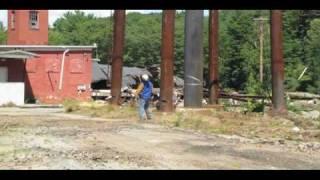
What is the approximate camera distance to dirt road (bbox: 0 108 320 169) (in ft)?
30.0

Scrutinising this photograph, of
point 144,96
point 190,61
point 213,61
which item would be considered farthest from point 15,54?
point 144,96

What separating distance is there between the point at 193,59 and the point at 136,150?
41.9 feet

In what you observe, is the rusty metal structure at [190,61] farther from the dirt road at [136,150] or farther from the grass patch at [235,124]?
the dirt road at [136,150]

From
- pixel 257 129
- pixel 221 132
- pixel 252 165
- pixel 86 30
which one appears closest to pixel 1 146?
pixel 252 165

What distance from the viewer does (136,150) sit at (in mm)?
11297

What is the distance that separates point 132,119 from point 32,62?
2165cm

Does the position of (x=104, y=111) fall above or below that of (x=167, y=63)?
below

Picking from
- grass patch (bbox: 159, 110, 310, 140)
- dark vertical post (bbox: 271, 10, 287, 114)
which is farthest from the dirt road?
dark vertical post (bbox: 271, 10, 287, 114)

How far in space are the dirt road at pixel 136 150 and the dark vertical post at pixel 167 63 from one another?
5935 mm

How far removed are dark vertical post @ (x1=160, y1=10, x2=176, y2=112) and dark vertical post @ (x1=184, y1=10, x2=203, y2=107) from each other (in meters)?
1.47

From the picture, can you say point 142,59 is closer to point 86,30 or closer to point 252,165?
point 86,30

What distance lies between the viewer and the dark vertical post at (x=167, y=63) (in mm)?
21659

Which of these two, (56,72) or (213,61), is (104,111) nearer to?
(213,61)

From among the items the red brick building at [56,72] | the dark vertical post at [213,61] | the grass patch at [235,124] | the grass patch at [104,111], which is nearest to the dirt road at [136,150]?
the grass patch at [235,124]
